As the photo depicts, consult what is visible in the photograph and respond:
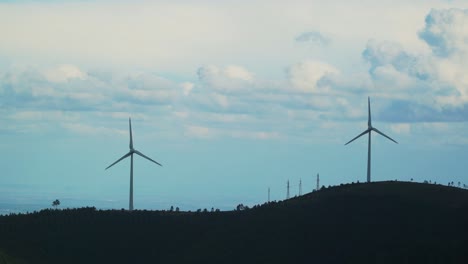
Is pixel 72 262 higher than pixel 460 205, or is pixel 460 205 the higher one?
pixel 460 205

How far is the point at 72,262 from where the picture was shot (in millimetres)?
198875

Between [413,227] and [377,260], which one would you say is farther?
[413,227]

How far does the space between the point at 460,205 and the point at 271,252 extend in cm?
3779

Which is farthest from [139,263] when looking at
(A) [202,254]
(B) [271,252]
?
(B) [271,252]

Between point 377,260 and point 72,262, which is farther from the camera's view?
point 72,262

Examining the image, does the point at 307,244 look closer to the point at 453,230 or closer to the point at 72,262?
the point at 453,230

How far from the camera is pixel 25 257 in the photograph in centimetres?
19438

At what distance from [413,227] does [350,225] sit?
42.5 feet

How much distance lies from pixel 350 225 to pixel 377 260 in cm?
2211

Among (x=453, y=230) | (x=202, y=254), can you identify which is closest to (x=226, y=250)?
(x=202, y=254)

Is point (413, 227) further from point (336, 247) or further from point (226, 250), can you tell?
point (226, 250)

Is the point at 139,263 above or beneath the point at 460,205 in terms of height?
beneath

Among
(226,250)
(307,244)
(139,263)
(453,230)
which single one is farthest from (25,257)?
(453,230)

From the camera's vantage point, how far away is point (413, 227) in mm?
192625
